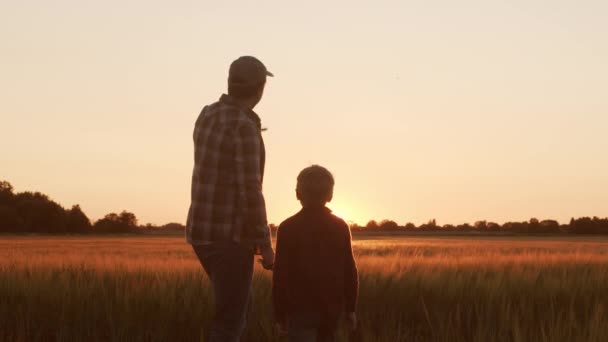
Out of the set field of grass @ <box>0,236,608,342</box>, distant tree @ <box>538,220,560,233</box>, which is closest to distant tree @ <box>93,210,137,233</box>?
distant tree @ <box>538,220,560,233</box>

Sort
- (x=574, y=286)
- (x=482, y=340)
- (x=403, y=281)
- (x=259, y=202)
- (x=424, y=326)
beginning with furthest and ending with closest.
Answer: (x=574, y=286), (x=403, y=281), (x=424, y=326), (x=482, y=340), (x=259, y=202)

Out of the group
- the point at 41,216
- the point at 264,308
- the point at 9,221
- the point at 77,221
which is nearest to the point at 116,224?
the point at 77,221

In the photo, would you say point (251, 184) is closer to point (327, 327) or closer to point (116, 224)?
point (327, 327)

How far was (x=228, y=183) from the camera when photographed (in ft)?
11.8

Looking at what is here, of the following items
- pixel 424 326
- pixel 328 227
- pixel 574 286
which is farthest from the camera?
pixel 574 286

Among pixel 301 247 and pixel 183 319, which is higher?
pixel 301 247

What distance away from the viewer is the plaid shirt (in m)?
3.54

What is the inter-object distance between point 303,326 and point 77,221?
79.6 m

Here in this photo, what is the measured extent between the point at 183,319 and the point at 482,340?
2.19m

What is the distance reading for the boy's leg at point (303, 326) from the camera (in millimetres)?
3771

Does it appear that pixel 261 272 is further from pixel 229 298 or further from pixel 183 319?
pixel 229 298

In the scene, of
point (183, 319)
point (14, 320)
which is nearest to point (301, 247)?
point (183, 319)

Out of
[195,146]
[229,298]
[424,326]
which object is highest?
[195,146]

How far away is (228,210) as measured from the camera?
3.56 meters
